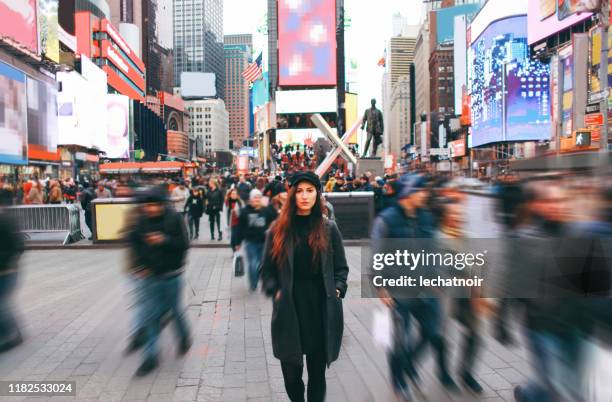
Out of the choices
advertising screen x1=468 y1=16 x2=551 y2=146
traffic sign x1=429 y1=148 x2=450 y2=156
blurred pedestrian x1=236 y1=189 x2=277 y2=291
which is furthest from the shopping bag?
traffic sign x1=429 y1=148 x2=450 y2=156

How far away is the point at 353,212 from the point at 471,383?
975 cm

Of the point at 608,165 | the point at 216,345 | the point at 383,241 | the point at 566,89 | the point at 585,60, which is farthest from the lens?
the point at 566,89

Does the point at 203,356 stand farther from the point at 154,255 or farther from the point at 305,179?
the point at 305,179

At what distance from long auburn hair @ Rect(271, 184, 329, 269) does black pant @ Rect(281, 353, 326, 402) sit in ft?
2.02

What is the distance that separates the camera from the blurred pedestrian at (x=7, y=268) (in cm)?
516

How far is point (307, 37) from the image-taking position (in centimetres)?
7431

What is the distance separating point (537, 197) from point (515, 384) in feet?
6.51

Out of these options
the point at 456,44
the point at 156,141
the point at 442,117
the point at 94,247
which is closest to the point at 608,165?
the point at 94,247

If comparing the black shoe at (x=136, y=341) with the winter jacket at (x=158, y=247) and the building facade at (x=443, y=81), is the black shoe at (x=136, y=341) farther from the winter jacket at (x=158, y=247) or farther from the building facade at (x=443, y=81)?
the building facade at (x=443, y=81)

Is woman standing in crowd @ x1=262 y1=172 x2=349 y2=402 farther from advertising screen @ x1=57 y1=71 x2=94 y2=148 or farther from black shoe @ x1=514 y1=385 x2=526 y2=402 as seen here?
advertising screen @ x1=57 y1=71 x2=94 y2=148

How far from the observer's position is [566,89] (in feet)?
163

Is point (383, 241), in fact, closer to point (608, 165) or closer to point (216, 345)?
point (608, 165)

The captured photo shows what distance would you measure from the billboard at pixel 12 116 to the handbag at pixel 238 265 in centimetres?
3660

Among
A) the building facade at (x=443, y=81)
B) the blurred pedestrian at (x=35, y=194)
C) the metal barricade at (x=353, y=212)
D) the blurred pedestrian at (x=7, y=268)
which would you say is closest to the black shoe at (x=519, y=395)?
the blurred pedestrian at (x=7, y=268)
